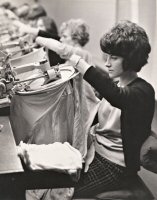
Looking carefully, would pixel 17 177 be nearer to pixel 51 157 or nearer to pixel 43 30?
pixel 51 157

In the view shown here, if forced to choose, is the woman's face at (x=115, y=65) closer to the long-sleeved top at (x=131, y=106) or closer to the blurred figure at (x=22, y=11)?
the long-sleeved top at (x=131, y=106)

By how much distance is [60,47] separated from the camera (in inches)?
49.4

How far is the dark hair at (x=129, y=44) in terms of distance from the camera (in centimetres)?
104

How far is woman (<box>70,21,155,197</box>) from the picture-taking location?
1015mm

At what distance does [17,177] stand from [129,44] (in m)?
0.45

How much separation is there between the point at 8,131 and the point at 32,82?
215 mm

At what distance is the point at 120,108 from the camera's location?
104 centimetres

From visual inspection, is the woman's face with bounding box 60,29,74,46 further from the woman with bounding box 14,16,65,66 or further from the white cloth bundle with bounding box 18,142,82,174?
the white cloth bundle with bounding box 18,142,82,174

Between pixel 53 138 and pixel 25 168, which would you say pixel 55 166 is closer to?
pixel 25 168

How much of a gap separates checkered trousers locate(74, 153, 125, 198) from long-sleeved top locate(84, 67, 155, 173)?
1.7 inches

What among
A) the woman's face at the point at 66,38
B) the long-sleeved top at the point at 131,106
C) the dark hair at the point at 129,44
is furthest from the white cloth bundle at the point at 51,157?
the woman's face at the point at 66,38

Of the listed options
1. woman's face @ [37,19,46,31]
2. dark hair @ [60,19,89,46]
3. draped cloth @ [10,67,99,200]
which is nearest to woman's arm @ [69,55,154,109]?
draped cloth @ [10,67,99,200]

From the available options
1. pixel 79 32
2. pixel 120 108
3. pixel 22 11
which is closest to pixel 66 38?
pixel 79 32

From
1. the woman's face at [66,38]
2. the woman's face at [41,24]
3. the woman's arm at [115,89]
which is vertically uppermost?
the woman's arm at [115,89]
